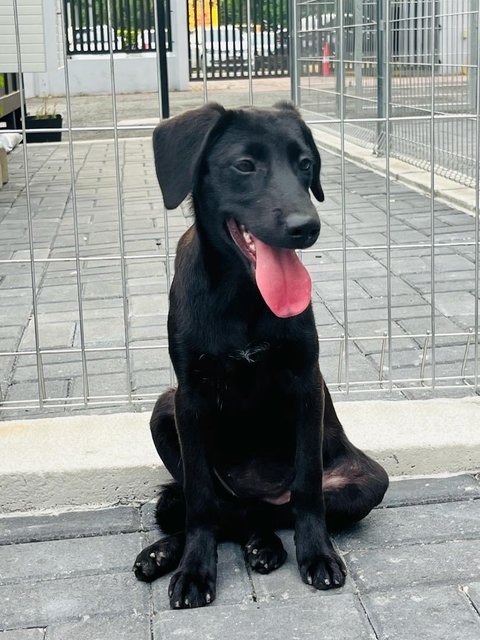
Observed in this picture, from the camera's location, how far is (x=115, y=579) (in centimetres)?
250

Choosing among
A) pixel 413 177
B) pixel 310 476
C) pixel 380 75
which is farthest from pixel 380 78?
pixel 310 476

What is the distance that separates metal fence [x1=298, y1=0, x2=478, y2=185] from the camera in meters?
7.18

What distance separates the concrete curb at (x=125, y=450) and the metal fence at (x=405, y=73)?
3.49 metres

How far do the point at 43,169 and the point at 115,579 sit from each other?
7.29 metres

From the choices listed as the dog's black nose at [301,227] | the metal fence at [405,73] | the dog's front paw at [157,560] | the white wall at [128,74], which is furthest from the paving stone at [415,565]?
the white wall at [128,74]

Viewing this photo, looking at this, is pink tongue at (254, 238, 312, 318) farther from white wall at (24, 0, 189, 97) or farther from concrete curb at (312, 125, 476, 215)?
white wall at (24, 0, 189, 97)

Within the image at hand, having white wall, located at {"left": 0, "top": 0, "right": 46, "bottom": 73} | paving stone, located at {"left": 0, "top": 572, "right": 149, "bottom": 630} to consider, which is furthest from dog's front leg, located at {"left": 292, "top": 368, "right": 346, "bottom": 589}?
white wall, located at {"left": 0, "top": 0, "right": 46, "bottom": 73}

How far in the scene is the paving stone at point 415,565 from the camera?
2.43 m

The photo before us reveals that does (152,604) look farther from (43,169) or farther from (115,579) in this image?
(43,169)

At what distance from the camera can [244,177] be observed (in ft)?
7.87

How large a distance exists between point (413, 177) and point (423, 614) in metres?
6.08

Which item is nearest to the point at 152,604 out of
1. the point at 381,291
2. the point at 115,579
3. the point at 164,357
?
the point at 115,579

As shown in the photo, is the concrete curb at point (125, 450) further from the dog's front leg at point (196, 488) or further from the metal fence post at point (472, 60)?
the metal fence post at point (472, 60)

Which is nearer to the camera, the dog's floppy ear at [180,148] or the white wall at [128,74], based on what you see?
the dog's floppy ear at [180,148]
